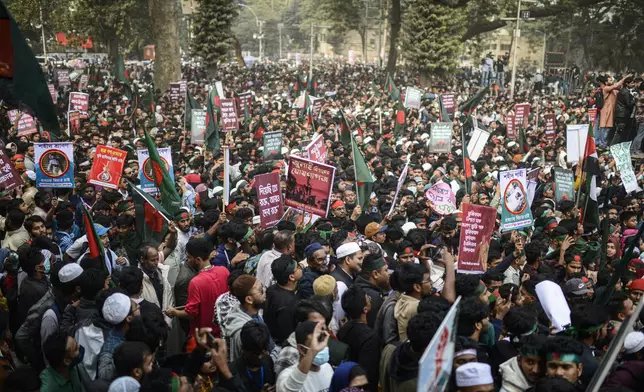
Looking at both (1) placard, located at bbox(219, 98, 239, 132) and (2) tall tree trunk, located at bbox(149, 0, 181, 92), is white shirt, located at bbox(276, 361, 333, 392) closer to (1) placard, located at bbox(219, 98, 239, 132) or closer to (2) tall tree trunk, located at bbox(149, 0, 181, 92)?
(1) placard, located at bbox(219, 98, 239, 132)

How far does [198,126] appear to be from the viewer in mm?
14477

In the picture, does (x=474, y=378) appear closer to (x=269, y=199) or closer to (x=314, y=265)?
(x=314, y=265)

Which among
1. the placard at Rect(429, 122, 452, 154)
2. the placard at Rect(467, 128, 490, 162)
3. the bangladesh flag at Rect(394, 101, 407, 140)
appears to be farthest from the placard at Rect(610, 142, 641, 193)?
the bangladesh flag at Rect(394, 101, 407, 140)

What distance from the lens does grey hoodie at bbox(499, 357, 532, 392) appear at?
12.4 ft

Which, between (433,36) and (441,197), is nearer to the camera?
(441,197)

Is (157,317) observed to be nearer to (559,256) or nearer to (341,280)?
(341,280)

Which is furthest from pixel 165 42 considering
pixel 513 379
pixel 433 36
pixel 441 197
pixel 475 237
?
pixel 513 379

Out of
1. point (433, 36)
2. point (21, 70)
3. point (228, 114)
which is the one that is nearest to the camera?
point (21, 70)

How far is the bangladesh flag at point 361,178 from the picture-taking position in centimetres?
854

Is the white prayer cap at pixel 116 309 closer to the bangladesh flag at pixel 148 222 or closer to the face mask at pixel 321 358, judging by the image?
the face mask at pixel 321 358

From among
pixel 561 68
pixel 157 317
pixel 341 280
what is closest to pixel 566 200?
pixel 341 280

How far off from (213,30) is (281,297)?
122 ft

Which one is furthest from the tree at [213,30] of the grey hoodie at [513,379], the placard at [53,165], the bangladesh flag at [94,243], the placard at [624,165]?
the grey hoodie at [513,379]

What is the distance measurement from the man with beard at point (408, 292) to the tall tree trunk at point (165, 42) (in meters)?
24.0
